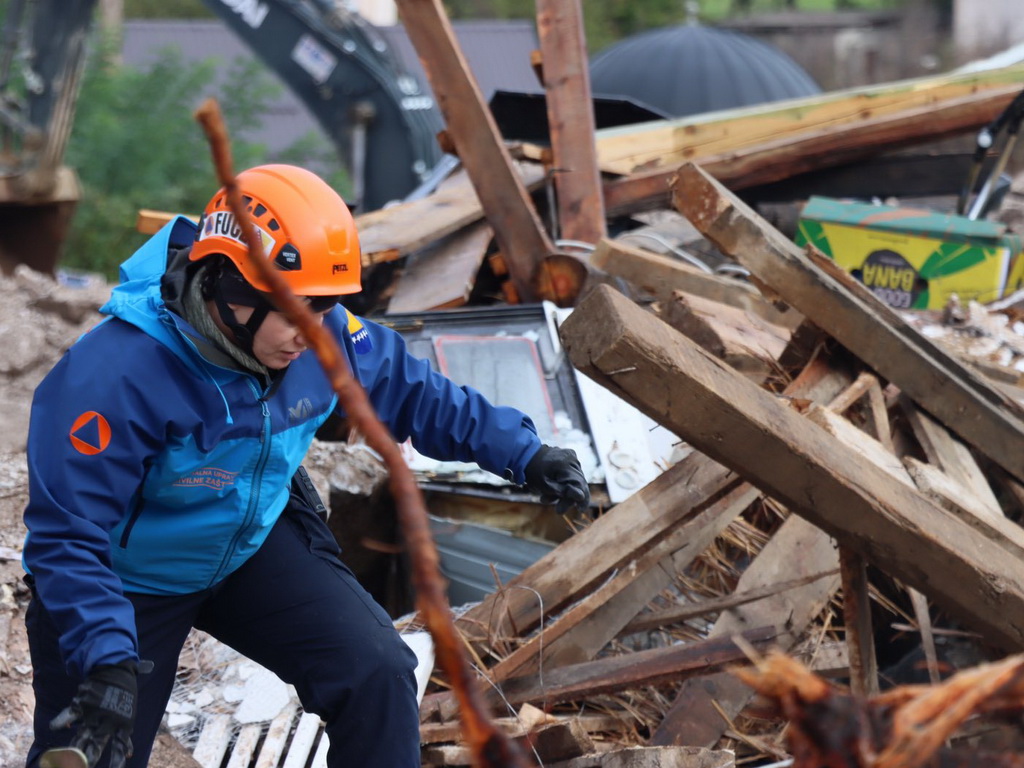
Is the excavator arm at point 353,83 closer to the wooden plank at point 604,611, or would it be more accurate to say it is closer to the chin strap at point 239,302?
the wooden plank at point 604,611

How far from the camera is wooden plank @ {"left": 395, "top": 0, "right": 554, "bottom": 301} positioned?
16.9 feet

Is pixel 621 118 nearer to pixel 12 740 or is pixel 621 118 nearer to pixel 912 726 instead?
pixel 12 740

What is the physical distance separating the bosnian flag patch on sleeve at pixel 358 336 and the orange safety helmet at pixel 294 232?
284 millimetres

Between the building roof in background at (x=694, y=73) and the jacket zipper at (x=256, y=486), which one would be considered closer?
the jacket zipper at (x=256, y=486)

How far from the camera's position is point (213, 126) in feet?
2.88

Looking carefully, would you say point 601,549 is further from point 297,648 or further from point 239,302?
point 239,302

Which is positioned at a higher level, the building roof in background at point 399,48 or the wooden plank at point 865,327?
the building roof in background at point 399,48

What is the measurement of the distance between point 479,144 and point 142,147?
33.2 feet

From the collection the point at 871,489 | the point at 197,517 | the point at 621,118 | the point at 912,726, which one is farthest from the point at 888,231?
the point at 912,726

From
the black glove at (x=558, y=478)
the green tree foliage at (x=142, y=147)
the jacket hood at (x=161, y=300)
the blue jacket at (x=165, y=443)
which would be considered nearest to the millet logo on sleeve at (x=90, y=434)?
the blue jacket at (x=165, y=443)

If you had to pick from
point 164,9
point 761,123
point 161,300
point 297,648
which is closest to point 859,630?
point 297,648

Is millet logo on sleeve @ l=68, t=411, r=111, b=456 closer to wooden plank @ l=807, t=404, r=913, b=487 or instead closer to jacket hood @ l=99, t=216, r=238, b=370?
jacket hood @ l=99, t=216, r=238, b=370

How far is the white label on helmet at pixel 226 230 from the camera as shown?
2340mm

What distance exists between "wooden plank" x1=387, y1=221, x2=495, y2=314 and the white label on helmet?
9.81 ft
